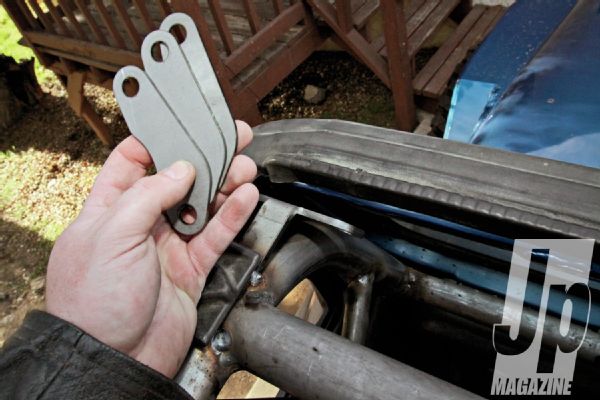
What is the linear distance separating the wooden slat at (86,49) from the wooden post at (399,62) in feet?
6.77

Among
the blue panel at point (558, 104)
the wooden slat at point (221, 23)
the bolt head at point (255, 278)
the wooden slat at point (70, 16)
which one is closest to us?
the bolt head at point (255, 278)

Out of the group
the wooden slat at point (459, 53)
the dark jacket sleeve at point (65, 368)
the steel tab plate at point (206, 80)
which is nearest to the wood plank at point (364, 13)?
the wooden slat at point (459, 53)

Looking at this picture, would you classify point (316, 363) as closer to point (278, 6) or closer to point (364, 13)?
point (278, 6)

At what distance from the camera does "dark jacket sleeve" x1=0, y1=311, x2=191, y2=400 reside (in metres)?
0.71

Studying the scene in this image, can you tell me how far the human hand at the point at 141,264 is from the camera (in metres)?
0.87

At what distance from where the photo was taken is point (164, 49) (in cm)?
105

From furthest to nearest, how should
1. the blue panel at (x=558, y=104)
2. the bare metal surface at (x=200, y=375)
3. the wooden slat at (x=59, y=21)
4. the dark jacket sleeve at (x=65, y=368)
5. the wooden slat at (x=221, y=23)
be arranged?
the wooden slat at (x=59, y=21) < the wooden slat at (x=221, y=23) < the blue panel at (x=558, y=104) < the bare metal surface at (x=200, y=375) < the dark jacket sleeve at (x=65, y=368)

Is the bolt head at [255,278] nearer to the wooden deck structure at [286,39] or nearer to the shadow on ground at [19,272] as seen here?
the wooden deck structure at [286,39]

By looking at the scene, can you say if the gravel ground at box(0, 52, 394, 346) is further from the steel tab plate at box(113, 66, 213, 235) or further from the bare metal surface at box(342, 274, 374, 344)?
the steel tab plate at box(113, 66, 213, 235)

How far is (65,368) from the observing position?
0.71 meters

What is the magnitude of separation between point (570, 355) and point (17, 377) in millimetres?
1202

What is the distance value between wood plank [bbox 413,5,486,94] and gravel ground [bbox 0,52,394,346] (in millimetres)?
545

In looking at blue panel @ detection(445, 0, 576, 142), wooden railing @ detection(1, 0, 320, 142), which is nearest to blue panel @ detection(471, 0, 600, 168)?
blue panel @ detection(445, 0, 576, 142)

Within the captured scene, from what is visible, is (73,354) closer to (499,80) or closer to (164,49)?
(164,49)
